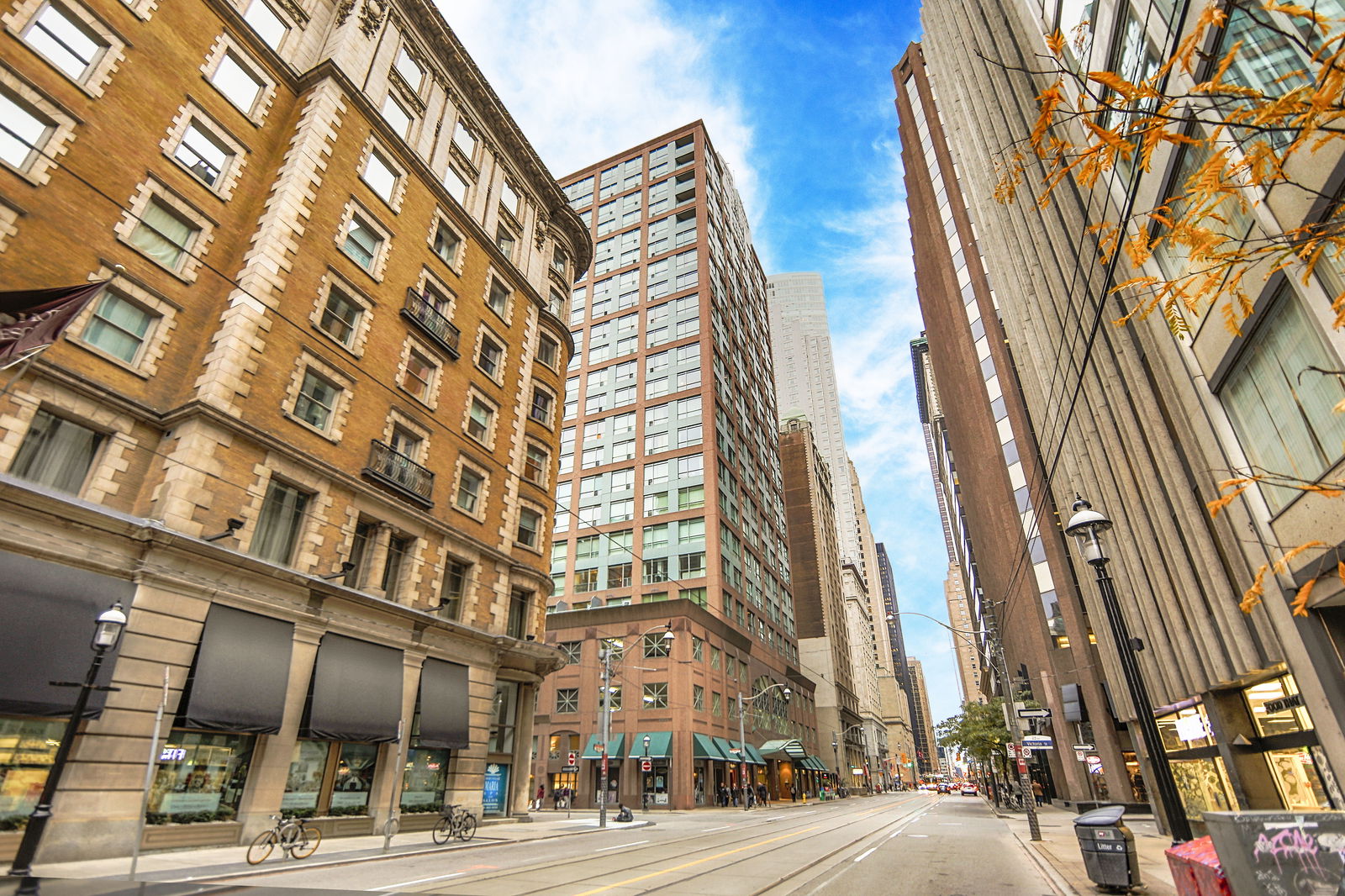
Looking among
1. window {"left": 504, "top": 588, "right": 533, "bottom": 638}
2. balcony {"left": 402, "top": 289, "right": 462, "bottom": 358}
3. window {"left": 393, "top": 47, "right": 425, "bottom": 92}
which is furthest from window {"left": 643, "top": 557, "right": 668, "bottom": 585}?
window {"left": 393, "top": 47, "right": 425, "bottom": 92}

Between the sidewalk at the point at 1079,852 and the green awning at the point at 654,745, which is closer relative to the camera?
the sidewalk at the point at 1079,852

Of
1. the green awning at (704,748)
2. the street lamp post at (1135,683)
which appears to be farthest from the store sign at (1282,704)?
the green awning at (704,748)

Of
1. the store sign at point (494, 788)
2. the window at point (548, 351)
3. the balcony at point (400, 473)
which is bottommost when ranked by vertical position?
the store sign at point (494, 788)

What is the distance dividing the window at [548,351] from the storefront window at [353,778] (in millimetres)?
20304

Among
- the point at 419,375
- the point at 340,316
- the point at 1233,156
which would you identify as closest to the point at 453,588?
the point at 419,375

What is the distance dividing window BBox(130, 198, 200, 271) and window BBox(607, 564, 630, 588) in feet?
138

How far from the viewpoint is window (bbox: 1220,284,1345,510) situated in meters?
9.27

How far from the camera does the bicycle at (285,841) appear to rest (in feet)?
44.6

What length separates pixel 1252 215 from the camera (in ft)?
32.8

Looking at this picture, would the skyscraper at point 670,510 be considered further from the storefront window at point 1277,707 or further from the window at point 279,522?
the storefront window at point 1277,707

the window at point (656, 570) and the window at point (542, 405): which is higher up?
the window at point (542, 405)

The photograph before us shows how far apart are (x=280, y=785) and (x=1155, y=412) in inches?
979

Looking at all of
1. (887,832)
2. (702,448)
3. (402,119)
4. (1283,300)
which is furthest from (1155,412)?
(702,448)

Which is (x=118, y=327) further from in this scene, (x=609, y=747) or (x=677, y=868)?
(x=609, y=747)
